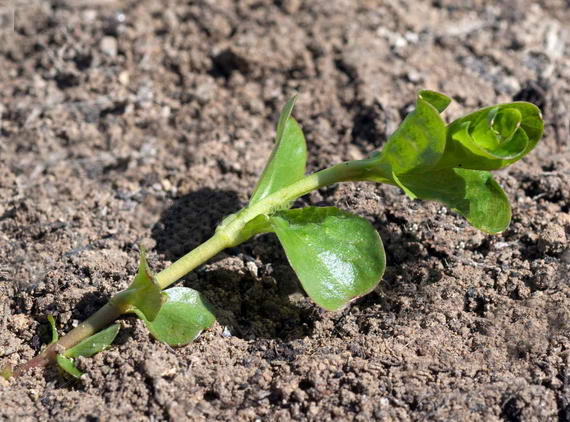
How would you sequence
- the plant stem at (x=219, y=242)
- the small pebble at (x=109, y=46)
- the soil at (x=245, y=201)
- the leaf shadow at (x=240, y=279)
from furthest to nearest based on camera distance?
the small pebble at (x=109, y=46), the leaf shadow at (x=240, y=279), the plant stem at (x=219, y=242), the soil at (x=245, y=201)

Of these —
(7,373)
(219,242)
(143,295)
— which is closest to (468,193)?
(219,242)

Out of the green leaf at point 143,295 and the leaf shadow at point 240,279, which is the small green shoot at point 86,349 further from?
the leaf shadow at point 240,279

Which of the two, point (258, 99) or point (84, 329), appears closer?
point (84, 329)

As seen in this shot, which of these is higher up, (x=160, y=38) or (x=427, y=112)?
(x=427, y=112)

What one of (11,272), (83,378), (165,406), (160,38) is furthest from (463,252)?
(160,38)

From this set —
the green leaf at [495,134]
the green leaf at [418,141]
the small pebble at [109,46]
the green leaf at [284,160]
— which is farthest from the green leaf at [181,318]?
the small pebble at [109,46]

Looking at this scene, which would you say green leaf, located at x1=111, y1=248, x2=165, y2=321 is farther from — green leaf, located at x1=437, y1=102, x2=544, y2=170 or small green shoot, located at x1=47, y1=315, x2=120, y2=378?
green leaf, located at x1=437, y1=102, x2=544, y2=170

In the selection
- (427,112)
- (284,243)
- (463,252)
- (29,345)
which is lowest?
(463,252)

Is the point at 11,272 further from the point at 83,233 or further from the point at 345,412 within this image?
the point at 345,412
